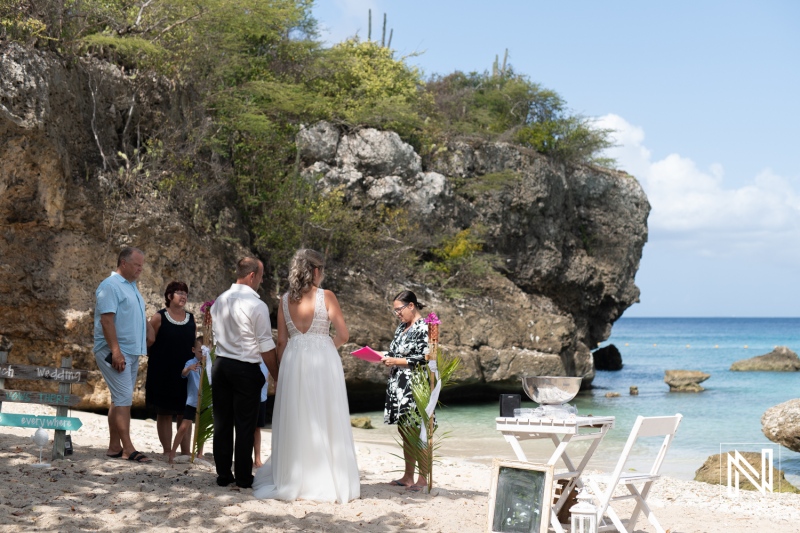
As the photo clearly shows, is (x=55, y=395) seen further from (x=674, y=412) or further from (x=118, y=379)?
(x=674, y=412)

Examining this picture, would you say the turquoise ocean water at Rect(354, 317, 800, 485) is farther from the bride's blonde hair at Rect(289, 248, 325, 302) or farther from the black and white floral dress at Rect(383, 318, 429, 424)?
the bride's blonde hair at Rect(289, 248, 325, 302)

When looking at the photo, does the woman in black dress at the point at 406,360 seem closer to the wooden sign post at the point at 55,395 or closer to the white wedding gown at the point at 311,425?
the white wedding gown at the point at 311,425

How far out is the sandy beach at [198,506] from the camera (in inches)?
215

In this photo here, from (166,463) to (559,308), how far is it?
20247mm

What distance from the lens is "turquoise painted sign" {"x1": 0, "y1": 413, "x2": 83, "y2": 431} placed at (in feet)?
21.9

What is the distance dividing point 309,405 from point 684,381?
2617cm

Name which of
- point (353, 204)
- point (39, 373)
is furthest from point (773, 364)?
point (39, 373)

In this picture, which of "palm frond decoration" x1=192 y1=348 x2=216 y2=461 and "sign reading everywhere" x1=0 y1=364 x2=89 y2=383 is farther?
"palm frond decoration" x1=192 y1=348 x2=216 y2=461

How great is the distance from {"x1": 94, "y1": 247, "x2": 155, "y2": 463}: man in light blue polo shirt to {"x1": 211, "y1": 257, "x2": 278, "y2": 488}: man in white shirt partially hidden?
108 centimetres

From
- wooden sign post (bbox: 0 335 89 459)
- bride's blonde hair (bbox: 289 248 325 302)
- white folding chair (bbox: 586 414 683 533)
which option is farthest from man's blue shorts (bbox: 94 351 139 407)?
white folding chair (bbox: 586 414 683 533)

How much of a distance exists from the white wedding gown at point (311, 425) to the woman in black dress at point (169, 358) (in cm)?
182

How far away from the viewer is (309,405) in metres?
6.28

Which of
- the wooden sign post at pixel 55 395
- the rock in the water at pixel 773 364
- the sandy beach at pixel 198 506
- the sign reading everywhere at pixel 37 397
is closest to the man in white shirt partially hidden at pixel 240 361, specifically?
the sandy beach at pixel 198 506

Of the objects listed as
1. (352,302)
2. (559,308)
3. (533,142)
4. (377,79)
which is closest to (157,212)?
(352,302)
